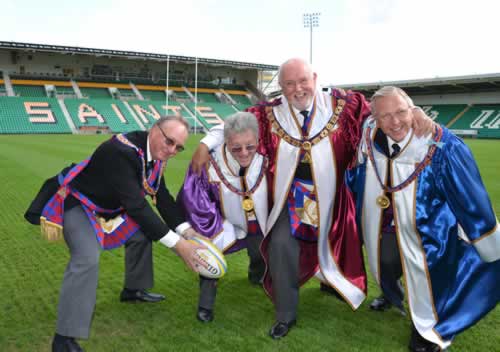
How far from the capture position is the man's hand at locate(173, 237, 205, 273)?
2.68m

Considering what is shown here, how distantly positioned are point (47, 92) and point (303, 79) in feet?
131

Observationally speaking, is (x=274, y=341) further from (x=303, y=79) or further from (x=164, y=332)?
(x=303, y=79)

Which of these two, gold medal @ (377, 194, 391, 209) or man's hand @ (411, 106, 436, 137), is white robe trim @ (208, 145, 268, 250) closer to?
gold medal @ (377, 194, 391, 209)

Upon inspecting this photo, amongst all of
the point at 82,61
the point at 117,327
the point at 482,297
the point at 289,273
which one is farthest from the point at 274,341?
the point at 82,61

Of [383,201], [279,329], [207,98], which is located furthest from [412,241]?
[207,98]

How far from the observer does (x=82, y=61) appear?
41.5 meters

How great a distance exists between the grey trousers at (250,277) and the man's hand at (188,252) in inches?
12.7

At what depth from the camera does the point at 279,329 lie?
2783 millimetres

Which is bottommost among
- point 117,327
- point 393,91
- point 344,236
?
point 117,327

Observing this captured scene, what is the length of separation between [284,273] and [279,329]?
0.36 meters

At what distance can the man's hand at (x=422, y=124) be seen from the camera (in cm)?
257

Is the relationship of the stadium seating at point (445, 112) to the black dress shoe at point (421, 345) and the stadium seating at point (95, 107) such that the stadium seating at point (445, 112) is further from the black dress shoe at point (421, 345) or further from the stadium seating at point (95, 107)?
the black dress shoe at point (421, 345)

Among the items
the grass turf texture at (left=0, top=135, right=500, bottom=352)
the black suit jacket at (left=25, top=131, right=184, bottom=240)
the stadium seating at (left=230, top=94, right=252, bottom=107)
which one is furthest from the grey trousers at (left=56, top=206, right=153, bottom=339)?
the stadium seating at (left=230, top=94, right=252, bottom=107)

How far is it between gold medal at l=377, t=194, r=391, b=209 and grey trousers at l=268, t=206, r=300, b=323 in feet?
2.09
